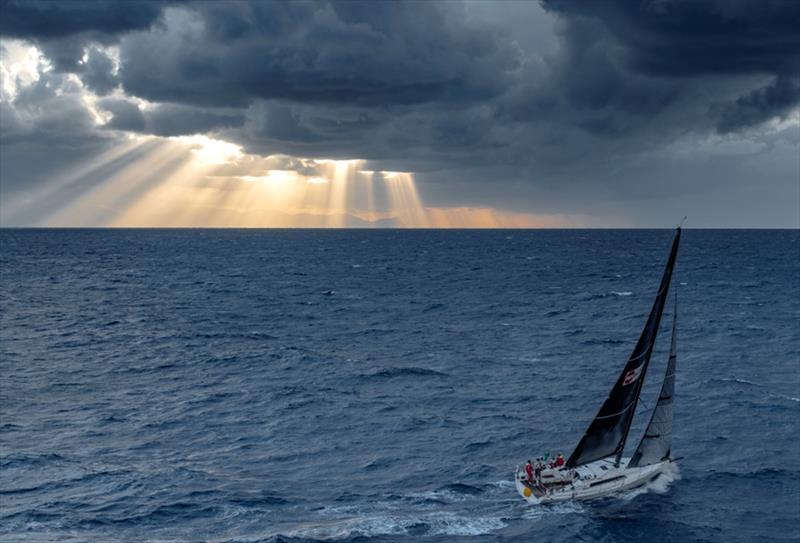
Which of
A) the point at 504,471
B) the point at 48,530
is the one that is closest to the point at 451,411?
the point at 504,471

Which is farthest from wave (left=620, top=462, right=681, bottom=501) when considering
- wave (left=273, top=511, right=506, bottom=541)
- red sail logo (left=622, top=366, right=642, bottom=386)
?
wave (left=273, top=511, right=506, bottom=541)

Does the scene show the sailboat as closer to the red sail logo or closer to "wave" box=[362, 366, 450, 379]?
the red sail logo

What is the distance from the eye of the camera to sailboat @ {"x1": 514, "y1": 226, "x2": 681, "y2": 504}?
1766 inches

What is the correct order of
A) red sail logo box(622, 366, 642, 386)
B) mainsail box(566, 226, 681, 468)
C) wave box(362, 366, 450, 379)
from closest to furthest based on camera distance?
mainsail box(566, 226, 681, 468) → red sail logo box(622, 366, 642, 386) → wave box(362, 366, 450, 379)

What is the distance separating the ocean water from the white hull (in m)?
0.76

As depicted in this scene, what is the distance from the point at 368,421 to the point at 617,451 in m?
20.8

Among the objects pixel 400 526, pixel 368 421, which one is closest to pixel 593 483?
pixel 400 526

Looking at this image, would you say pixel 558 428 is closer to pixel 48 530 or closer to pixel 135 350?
pixel 48 530

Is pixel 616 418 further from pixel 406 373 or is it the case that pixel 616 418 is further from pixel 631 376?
pixel 406 373

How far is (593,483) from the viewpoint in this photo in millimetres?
45344

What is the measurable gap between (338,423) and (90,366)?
121 ft

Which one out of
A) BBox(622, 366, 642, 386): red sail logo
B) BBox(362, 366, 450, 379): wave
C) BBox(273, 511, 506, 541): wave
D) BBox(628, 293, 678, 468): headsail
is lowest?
BBox(273, 511, 506, 541): wave

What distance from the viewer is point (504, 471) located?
49.5 m

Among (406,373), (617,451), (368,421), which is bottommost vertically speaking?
(368,421)
